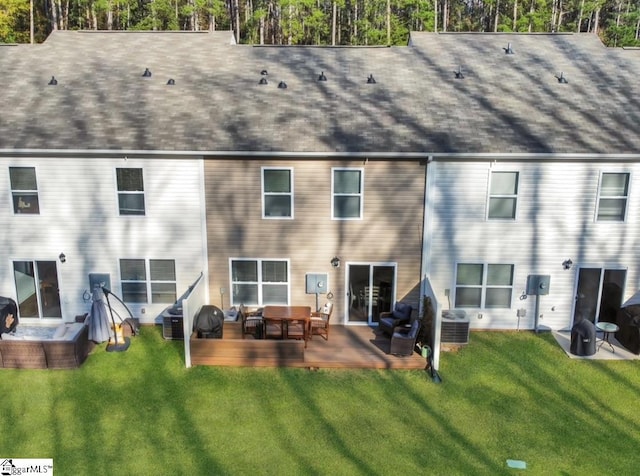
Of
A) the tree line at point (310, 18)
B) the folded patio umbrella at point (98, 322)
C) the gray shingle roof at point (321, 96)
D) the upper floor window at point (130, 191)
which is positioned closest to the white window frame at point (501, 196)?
the gray shingle roof at point (321, 96)

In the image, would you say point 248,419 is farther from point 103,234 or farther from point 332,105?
point 332,105

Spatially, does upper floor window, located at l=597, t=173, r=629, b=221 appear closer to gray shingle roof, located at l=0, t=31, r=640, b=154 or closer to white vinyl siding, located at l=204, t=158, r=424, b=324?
gray shingle roof, located at l=0, t=31, r=640, b=154

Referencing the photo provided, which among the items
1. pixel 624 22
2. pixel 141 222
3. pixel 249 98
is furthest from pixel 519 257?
pixel 624 22

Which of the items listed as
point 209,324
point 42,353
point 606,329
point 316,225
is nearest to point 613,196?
point 606,329

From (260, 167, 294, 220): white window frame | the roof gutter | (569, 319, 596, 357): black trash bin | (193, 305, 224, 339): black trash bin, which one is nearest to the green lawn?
(569, 319, 596, 357): black trash bin

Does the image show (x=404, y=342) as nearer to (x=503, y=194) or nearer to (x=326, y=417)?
(x=326, y=417)
